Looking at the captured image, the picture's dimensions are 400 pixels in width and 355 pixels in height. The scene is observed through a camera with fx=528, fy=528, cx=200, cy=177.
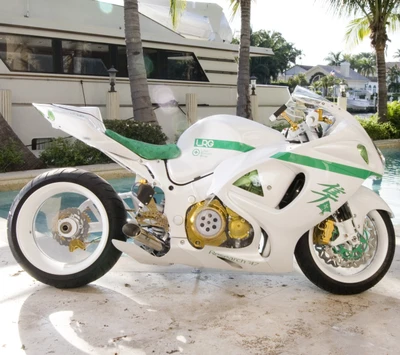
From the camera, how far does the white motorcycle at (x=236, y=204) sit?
333cm

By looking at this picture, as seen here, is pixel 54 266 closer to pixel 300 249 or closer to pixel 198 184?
pixel 198 184

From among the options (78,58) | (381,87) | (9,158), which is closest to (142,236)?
(9,158)

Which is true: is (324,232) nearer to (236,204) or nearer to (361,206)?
(361,206)

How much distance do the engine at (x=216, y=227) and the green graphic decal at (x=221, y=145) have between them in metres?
0.36

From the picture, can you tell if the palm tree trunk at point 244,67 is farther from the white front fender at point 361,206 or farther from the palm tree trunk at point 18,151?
the white front fender at point 361,206

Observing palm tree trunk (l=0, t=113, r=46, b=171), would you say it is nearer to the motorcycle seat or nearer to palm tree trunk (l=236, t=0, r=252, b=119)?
the motorcycle seat

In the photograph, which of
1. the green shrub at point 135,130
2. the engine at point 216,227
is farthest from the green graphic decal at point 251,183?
the green shrub at point 135,130

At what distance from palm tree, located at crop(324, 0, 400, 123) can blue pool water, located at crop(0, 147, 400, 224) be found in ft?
23.4

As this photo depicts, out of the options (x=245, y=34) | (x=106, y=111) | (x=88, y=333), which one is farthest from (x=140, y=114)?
(x=88, y=333)

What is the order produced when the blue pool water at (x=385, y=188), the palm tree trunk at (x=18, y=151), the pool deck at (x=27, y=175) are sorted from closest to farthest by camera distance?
the blue pool water at (x=385, y=188) → the pool deck at (x=27, y=175) → the palm tree trunk at (x=18, y=151)

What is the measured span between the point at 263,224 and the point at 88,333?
1246mm

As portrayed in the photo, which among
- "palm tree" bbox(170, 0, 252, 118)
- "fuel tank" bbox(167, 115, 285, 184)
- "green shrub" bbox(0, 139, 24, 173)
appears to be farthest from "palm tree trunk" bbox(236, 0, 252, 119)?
"fuel tank" bbox(167, 115, 285, 184)

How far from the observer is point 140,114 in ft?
38.1

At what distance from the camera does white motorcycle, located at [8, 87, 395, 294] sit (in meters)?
3.33
